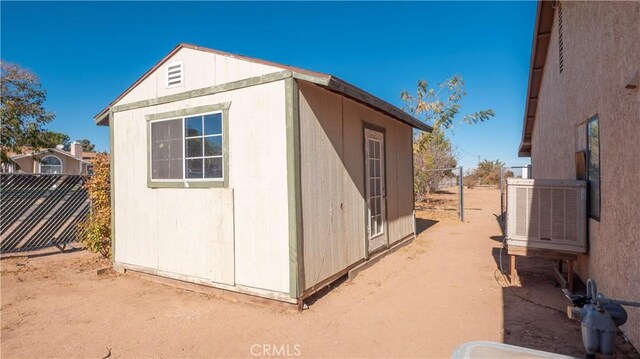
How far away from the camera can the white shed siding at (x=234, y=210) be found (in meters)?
4.16

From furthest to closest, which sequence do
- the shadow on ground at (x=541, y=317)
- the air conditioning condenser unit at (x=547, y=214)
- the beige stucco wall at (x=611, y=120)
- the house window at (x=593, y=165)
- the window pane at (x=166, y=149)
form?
the window pane at (x=166, y=149)
the air conditioning condenser unit at (x=547, y=214)
the house window at (x=593, y=165)
the shadow on ground at (x=541, y=317)
the beige stucco wall at (x=611, y=120)

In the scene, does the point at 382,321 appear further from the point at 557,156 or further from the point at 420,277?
the point at 557,156

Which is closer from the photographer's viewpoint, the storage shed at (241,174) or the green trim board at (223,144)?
the storage shed at (241,174)

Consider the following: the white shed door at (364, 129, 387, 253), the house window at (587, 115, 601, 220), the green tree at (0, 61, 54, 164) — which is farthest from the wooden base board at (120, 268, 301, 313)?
the green tree at (0, 61, 54, 164)

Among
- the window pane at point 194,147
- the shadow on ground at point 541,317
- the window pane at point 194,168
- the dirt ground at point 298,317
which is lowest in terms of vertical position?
the dirt ground at point 298,317

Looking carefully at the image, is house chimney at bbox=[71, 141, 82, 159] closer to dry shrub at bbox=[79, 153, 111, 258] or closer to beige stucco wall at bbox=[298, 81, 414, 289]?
dry shrub at bbox=[79, 153, 111, 258]

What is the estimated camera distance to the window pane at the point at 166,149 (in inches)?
195

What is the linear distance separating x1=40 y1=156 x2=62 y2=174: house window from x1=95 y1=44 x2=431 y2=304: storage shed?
2499 cm

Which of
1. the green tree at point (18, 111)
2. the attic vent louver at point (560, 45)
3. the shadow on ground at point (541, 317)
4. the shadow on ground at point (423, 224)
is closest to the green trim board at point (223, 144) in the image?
the shadow on ground at point (541, 317)

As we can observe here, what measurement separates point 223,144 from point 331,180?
1551 mm

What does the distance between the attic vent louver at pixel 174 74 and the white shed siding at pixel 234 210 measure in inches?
12.9

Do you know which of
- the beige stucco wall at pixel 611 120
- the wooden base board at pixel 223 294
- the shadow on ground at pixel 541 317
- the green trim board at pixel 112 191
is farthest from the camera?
the green trim board at pixel 112 191

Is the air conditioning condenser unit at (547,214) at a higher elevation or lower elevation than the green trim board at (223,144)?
lower

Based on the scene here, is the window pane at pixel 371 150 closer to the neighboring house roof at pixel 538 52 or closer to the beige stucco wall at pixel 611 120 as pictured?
the beige stucco wall at pixel 611 120
